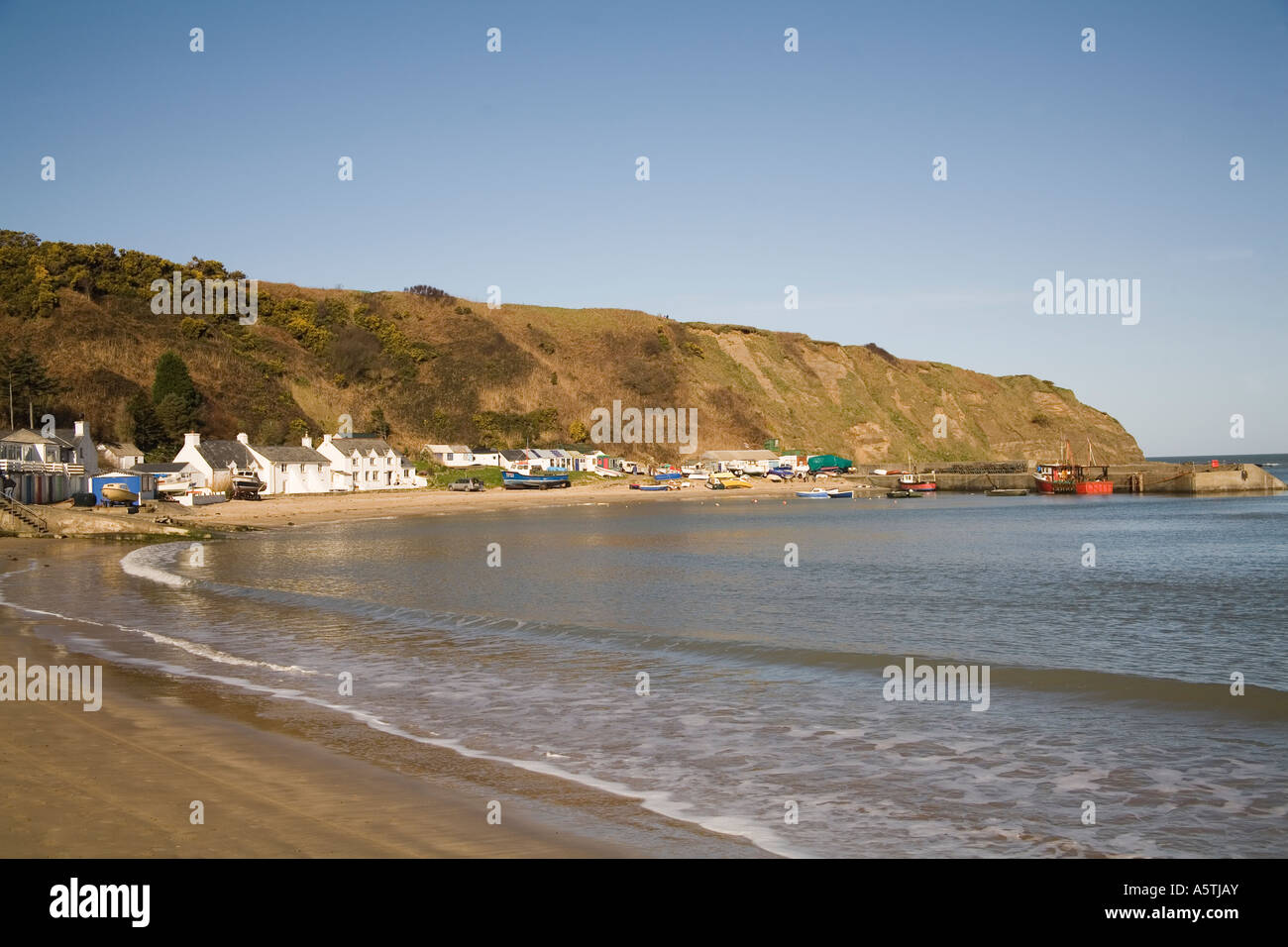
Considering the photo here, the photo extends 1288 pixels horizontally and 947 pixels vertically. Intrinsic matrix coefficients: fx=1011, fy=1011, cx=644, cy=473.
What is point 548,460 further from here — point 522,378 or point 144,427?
point 144,427

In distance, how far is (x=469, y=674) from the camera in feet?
53.8

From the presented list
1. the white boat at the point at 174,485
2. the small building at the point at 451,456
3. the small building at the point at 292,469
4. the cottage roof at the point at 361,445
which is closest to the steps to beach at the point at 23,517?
the white boat at the point at 174,485

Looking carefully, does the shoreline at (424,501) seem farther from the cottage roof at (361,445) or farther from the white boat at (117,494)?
the cottage roof at (361,445)

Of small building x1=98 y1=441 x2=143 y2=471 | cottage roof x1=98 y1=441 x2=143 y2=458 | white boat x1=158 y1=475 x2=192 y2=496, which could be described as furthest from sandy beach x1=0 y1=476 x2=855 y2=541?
cottage roof x1=98 y1=441 x2=143 y2=458

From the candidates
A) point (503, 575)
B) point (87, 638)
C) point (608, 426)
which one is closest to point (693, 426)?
point (608, 426)

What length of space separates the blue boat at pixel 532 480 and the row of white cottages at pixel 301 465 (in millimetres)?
7931

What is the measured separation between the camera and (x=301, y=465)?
80.0 meters

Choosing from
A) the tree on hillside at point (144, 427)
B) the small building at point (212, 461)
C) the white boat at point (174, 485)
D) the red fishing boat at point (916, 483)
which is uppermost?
the tree on hillside at point (144, 427)

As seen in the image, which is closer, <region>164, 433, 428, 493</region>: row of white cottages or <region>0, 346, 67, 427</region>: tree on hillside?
<region>0, 346, 67, 427</region>: tree on hillside

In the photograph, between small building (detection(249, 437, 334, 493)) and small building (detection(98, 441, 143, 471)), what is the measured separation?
819 cm

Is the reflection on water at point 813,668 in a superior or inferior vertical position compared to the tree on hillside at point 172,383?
inferior

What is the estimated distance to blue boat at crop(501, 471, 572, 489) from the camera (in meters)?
95.3

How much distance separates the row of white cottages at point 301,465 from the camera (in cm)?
7219

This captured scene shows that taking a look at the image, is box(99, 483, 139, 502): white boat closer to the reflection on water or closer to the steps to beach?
the steps to beach
